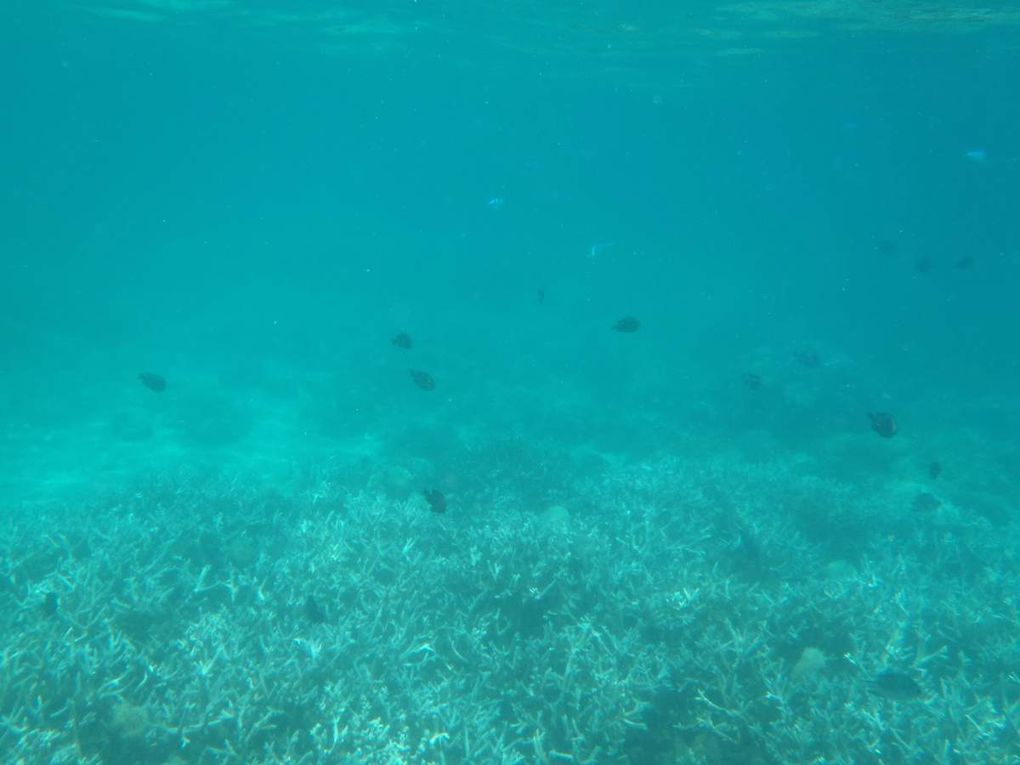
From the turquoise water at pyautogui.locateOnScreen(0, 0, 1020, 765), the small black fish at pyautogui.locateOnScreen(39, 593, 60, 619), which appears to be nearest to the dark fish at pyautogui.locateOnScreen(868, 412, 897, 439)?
the turquoise water at pyautogui.locateOnScreen(0, 0, 1020, 765)

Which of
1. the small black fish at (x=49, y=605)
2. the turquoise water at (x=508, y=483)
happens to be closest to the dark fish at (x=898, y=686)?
the turquoise water at (x=508, y=483)

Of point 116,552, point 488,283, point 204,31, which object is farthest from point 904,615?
point 488,283

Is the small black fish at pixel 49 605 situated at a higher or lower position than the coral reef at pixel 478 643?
higher

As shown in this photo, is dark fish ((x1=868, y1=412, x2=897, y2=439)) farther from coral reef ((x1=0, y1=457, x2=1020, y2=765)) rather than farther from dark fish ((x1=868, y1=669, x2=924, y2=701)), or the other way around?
dark fish ((x1=868, y1=669, x2=924, y2=701))

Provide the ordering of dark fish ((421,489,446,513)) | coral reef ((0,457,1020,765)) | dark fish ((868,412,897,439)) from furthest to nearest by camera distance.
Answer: dark fish ((868,412,897,439))
dark fish ((421,489,446,513))
coral reef ((0,457,1020,765))

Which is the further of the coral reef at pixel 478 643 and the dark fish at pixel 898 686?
the coral reef at pixel 478 643

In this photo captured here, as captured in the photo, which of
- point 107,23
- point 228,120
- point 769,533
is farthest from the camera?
point 228,120

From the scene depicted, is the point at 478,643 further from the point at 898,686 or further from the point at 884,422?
the point at 884,422

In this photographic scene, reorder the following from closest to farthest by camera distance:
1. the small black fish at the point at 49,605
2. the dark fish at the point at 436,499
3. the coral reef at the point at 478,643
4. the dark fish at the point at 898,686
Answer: the dark fish at the point at 898,686, the coral reef at the point at 478,643, the small black fish at the point at 49,605, the dark fish at the point at 436,499

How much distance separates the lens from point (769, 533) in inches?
406

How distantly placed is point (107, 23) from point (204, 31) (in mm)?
4874

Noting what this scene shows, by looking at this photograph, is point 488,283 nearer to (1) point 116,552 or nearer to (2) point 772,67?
(2) point 772,67

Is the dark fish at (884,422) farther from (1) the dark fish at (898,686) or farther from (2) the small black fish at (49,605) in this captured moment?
(2) the small black fish at (49,605)

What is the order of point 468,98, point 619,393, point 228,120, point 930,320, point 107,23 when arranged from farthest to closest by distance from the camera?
point 228,120 < point 468,98 < point 930,320 < point 107,23 < point 619,393
